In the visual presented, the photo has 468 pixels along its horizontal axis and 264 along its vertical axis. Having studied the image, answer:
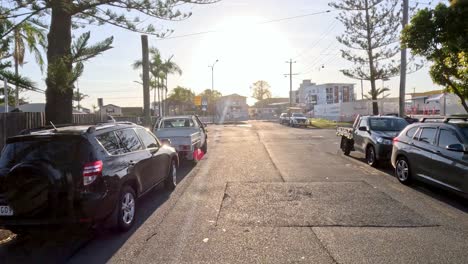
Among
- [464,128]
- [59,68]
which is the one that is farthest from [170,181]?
[464,128]

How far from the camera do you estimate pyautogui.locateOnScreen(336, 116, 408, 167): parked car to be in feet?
40.6

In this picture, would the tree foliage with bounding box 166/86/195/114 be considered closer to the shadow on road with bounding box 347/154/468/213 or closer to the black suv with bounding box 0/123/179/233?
the shadow on road with bounding box 347/154/468/213

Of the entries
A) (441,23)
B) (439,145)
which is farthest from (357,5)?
(439,145)

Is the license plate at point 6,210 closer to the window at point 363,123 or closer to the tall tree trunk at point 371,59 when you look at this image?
the window at point 363,123

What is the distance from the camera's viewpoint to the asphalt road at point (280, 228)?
5.17 metres

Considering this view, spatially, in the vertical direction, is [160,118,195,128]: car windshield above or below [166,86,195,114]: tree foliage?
below

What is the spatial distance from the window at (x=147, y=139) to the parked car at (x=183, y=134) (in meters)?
2.97

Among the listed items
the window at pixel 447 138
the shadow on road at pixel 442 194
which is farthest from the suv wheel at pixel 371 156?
the window at pixel 447 138

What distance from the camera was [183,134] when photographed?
14195mm

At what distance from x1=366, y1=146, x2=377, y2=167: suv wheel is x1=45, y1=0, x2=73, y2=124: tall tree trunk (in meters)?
8.74

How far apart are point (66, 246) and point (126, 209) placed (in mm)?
1006

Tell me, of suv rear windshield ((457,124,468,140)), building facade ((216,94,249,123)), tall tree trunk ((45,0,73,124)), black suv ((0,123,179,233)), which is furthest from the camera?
building facade ((216,94,249,123))

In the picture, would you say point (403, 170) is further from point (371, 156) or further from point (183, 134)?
point (183, 134)

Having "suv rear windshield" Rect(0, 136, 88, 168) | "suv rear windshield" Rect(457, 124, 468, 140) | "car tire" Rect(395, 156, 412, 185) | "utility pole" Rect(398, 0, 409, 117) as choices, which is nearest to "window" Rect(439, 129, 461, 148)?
"suv rear windshield" Rect(457, 124, 468, 140)
